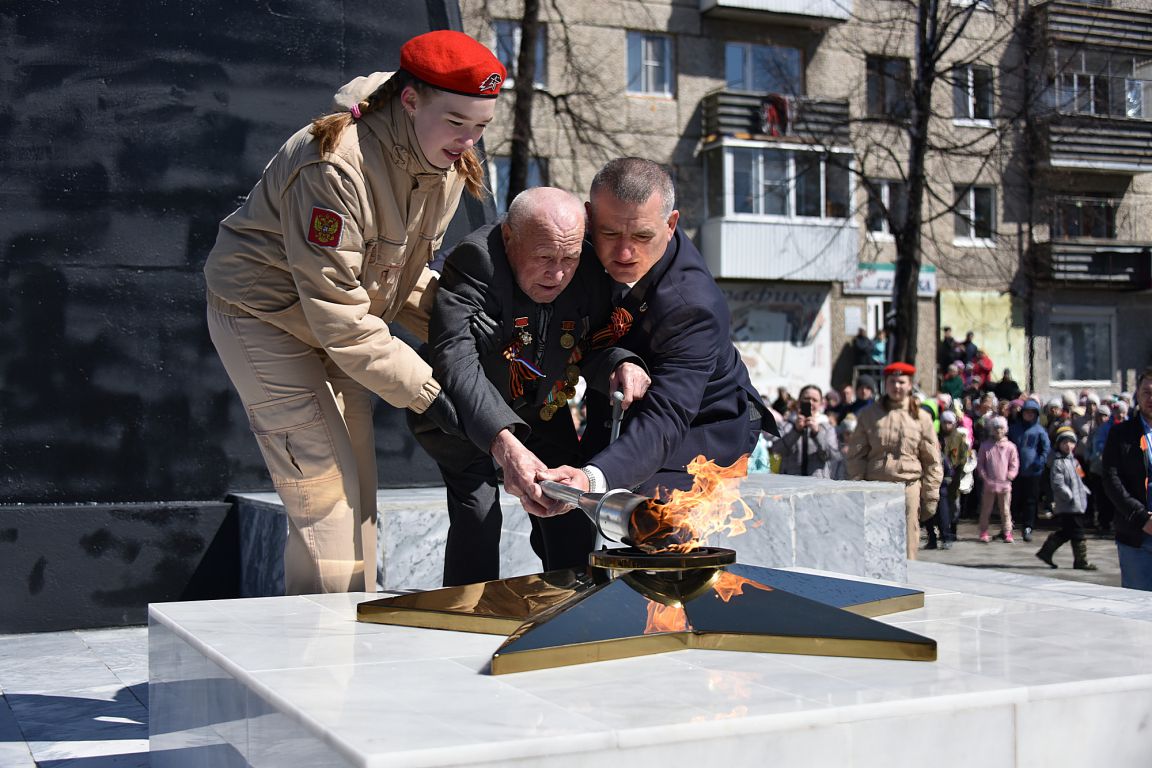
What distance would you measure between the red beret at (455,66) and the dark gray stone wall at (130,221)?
3.38m

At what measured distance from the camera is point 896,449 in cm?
1043

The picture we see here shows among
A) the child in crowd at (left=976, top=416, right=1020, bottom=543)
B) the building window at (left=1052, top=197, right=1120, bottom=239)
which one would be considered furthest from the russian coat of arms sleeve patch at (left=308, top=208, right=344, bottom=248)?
the building window at (left=1052, top=197, right=1120, bottom=239)

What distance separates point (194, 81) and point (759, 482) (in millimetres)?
3693

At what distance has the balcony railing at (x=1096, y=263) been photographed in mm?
28500

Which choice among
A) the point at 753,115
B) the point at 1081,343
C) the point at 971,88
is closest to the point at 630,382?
the point at 971,88

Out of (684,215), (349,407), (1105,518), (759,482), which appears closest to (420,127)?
(349,407)

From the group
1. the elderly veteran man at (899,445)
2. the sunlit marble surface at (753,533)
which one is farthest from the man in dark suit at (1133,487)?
the elderly veteran man at (899,445)

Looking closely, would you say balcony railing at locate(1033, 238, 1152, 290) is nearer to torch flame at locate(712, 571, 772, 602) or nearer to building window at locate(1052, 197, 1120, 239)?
building window at locate(1052, 197, 1120, 239)

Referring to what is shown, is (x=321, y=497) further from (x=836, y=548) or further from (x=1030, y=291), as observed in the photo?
Result: (x=1030, y=291)

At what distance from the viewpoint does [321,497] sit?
11.7ft

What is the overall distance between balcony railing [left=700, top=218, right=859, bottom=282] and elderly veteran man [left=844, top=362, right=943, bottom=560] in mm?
14758

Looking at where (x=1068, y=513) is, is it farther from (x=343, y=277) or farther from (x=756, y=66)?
(x=756, y=66)

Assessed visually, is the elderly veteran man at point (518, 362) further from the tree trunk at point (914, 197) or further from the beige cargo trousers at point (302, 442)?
the tree trunk at point (914, 197)

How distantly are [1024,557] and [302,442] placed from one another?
9.59m
